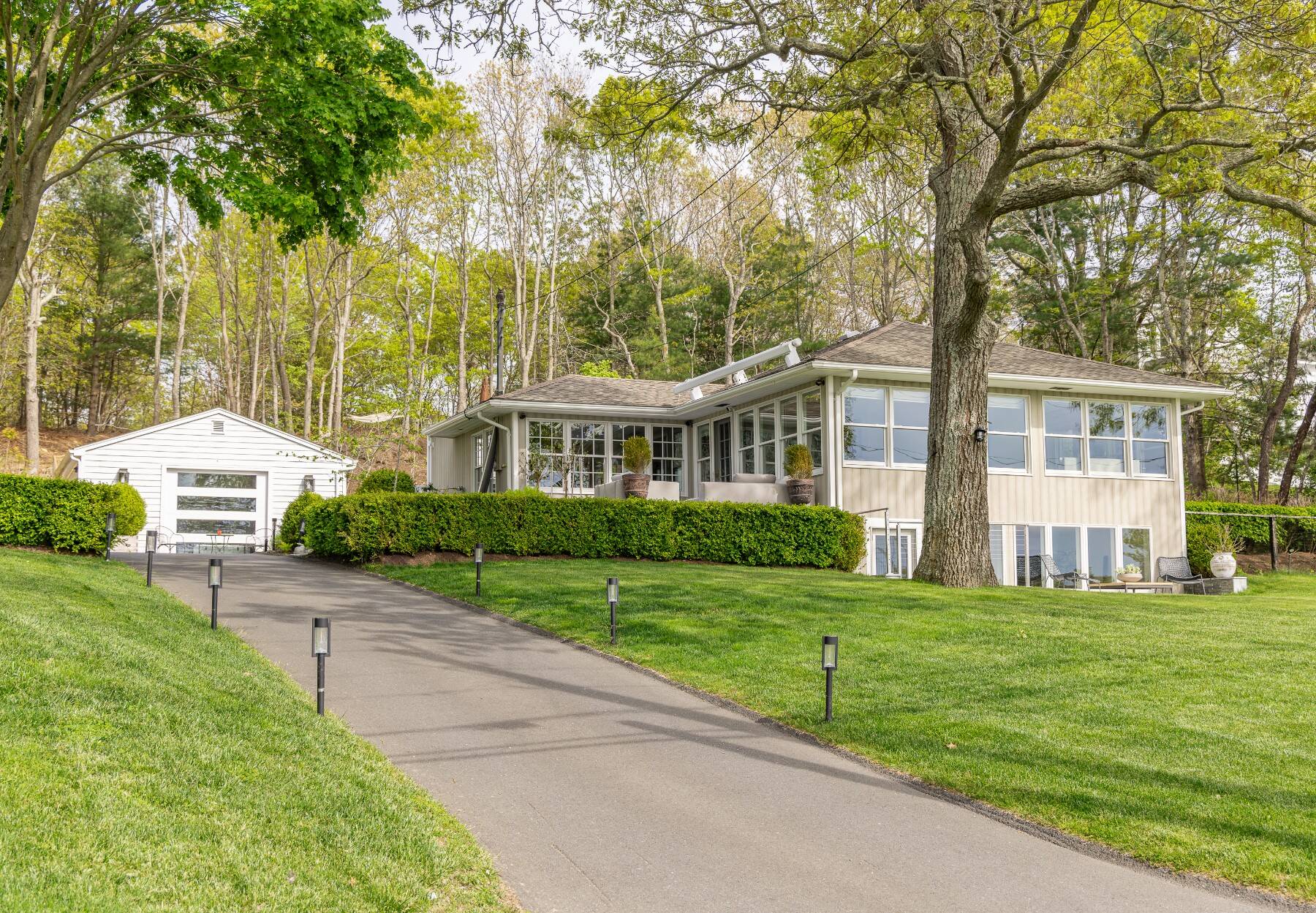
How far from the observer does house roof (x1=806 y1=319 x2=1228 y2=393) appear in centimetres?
2050

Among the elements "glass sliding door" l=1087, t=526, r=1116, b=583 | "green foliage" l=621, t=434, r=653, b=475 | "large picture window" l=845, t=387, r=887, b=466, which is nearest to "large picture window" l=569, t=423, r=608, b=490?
"green foliage" l=621, t=434, r=653, b=475

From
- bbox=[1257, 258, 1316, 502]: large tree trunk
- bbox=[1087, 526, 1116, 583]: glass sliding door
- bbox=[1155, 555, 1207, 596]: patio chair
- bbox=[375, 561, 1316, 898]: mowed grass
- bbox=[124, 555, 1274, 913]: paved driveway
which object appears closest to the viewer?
bbox=[124, 555, 1274, 913]: paved driveway

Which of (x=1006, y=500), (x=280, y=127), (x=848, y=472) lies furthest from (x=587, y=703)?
(x=1006, y=500)

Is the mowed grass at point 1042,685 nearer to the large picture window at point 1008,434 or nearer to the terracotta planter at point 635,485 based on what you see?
the terracotta planter at point 635,485

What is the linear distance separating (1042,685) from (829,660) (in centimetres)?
236

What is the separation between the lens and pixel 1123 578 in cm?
2131

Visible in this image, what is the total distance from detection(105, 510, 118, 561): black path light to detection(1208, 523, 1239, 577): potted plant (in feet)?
69.2

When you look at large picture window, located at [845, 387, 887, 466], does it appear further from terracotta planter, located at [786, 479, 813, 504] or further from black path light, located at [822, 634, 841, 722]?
black path light, located at [822, 634, 841, 722]

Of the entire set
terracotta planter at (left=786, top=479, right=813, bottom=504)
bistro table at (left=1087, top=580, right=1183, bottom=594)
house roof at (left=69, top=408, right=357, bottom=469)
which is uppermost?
house roof at (left=69, top=408, right=357, bottom=469)

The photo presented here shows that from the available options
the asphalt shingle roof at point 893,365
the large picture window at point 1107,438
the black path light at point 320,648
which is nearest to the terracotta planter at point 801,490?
the asphalt shingle roof at point 893,365

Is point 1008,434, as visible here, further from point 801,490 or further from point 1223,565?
point 801,490

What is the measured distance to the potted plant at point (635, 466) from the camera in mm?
20344

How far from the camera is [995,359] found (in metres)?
22.4

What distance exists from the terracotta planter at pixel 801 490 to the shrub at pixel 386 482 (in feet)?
28.0
